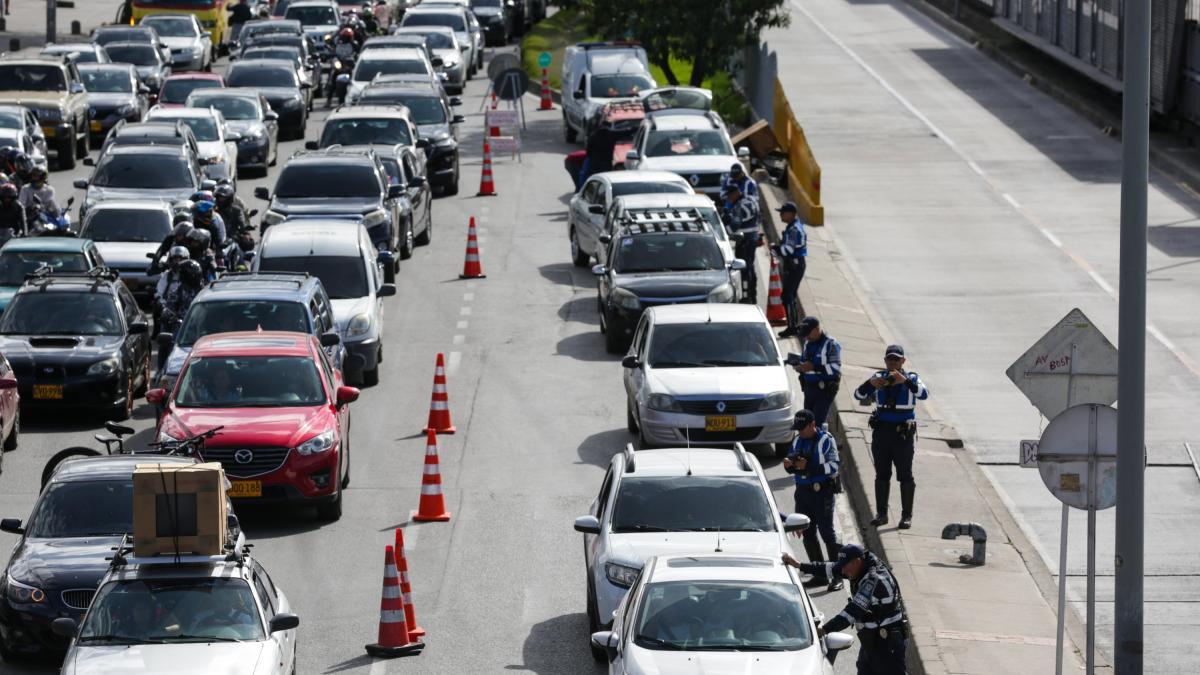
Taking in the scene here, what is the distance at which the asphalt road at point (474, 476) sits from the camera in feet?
52.5

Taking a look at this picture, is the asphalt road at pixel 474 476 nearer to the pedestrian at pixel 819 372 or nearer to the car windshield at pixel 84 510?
the pedestrian at pixel 819 372

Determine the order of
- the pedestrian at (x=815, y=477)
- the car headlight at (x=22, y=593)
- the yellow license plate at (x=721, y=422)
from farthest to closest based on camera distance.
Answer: the yellow license plate at (x=721, y=422)
the pedestrian at (x=815, y=477)
the car headlight at (x=22, y=593)

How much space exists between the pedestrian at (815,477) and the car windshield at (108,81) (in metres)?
29.1

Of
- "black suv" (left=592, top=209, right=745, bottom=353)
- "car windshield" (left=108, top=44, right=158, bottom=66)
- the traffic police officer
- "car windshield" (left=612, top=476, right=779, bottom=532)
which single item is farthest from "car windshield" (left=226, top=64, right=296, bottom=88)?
"car windshield" (left=612, top=476, right=779, bottom=532)

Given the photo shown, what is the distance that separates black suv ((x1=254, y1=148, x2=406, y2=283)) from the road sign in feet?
56.5

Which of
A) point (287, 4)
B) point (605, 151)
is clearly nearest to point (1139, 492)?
point (605, 151)

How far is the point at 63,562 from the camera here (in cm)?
1498

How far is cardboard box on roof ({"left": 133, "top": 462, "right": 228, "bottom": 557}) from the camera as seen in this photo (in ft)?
45.2

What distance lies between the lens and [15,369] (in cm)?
2261

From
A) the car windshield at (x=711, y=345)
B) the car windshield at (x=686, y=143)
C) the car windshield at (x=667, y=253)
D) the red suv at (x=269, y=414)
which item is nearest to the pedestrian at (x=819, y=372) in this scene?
the car windshield at (x=711, y=345)

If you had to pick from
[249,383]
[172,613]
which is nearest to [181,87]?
[249,383]

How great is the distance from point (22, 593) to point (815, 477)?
6.24 meters

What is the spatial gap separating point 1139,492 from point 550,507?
747 cm

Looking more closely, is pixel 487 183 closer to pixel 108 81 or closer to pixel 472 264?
pixel 472 264
